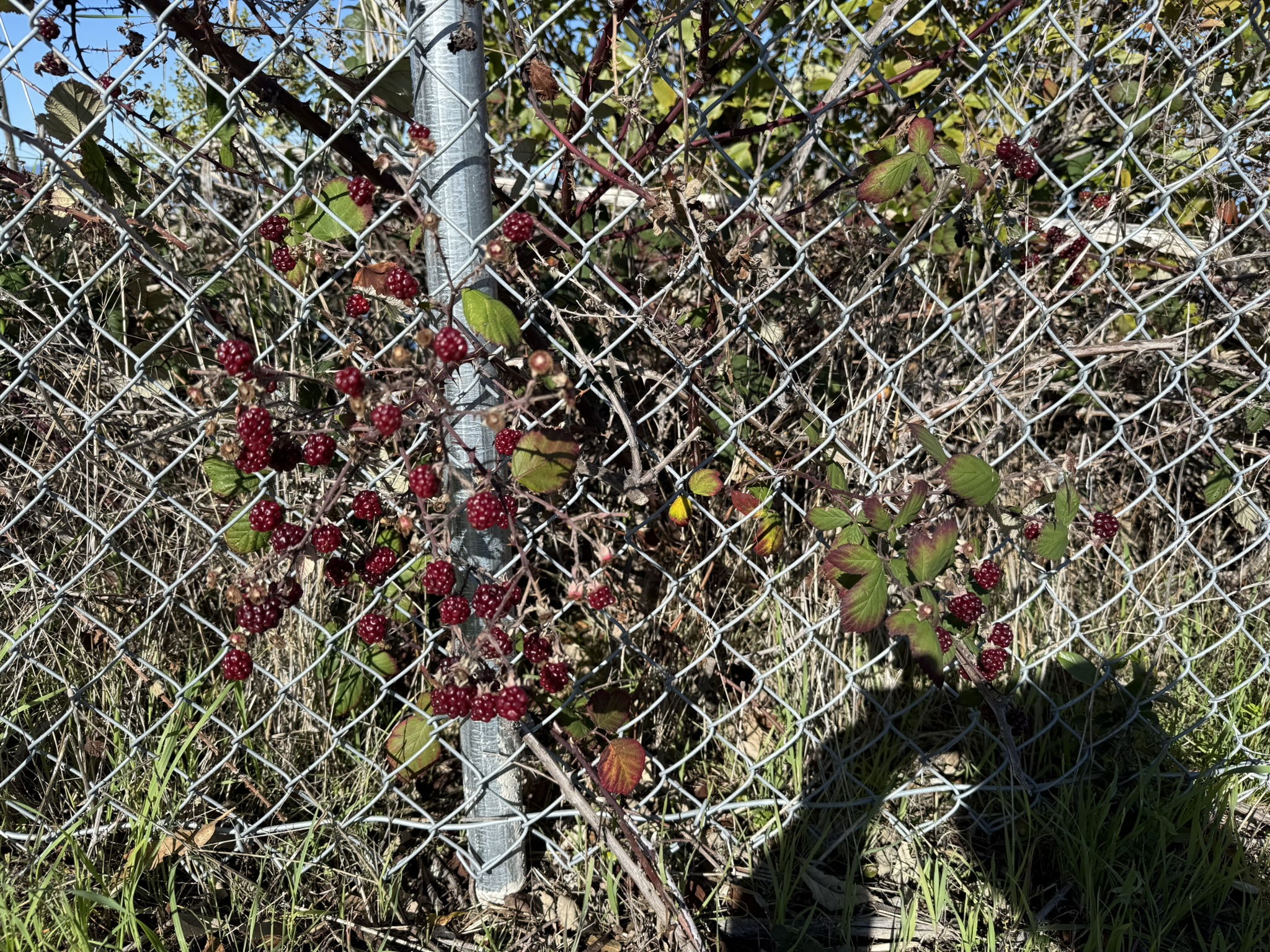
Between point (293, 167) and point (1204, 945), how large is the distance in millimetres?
1785

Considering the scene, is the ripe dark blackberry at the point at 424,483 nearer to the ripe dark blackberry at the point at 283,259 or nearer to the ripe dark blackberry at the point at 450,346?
the ripe dark blackberry at the point at 450,346

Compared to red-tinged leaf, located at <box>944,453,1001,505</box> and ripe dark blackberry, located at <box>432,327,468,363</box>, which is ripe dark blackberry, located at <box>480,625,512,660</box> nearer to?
ripe dark blackberry, located at <box>432,327,468,363</box>

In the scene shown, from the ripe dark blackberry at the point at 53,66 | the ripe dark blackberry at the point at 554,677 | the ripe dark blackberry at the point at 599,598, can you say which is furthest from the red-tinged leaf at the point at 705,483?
the ripe dark blackberry at the point at 53,66

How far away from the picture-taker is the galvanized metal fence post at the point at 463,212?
1.07 meters

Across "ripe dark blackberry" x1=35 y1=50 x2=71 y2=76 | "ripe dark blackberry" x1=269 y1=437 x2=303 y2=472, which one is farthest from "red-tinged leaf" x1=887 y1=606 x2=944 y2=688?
"ripe dark blackberry" x1=35 y1=50 x2=71 y2=76

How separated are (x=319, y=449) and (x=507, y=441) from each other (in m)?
0.24

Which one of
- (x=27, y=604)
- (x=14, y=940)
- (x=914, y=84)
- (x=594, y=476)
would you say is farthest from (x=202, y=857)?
(x=914, y=84)

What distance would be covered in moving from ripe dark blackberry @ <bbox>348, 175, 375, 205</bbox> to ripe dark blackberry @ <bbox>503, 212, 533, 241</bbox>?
8.3 inches

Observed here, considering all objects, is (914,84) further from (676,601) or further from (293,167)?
(293,167)

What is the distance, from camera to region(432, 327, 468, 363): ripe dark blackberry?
1040 mm

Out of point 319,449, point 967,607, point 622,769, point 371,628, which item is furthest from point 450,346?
point 967,607

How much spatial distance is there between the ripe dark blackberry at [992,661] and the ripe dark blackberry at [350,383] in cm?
112

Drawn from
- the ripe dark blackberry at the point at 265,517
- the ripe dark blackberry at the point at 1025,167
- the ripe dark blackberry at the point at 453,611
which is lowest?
the ripe dark blackberry at the point at 453,611

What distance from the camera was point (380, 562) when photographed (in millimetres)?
1286
